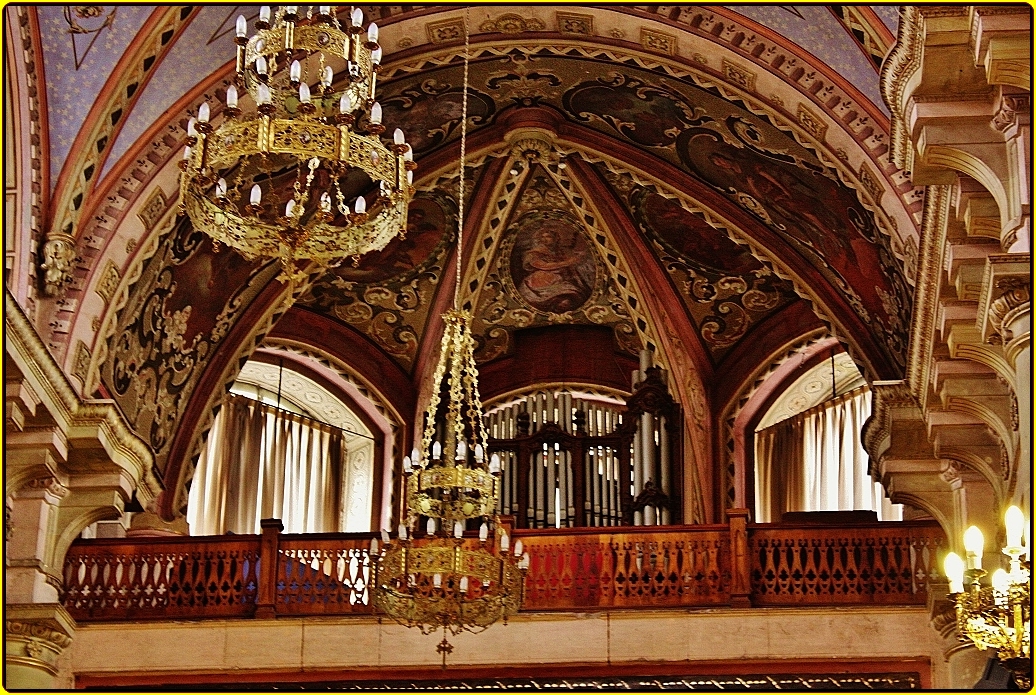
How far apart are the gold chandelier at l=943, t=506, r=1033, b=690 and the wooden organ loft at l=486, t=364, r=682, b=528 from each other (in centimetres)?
732

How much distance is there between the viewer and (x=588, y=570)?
14.1m

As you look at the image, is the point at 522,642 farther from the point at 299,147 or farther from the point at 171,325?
the point at 299,147

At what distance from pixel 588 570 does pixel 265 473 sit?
5.24 metres

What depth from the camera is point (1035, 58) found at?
782 centimetres

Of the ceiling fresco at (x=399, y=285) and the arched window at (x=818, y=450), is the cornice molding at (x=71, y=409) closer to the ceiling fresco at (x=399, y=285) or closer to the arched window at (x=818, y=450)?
the ceiling fresco at (x=399, y=285)

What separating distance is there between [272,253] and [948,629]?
20.9ft

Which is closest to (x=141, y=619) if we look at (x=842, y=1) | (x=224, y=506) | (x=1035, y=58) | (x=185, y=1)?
(x=224, y=506)

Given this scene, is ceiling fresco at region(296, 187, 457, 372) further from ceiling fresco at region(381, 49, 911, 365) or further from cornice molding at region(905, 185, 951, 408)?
cornice molding at region(905, 185, 951, 408)

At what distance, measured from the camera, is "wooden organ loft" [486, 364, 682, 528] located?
55.6ft

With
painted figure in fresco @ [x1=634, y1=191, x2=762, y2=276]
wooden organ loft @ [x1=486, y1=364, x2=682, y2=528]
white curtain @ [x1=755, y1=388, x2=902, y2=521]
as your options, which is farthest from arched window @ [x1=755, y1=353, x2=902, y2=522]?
painted figure in fresco @ [x1=634, y1=191, x2=762, y2=276]

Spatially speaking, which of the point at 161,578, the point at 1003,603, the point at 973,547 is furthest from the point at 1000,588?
the point at 161,578

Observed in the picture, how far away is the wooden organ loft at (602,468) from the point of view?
17.0m

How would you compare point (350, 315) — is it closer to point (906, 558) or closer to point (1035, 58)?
point (906, 558)

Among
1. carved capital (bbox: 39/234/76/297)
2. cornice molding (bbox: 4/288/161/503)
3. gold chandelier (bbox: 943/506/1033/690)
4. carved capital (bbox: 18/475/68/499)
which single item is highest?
carved capital (bbox: 39/234/76/297)
